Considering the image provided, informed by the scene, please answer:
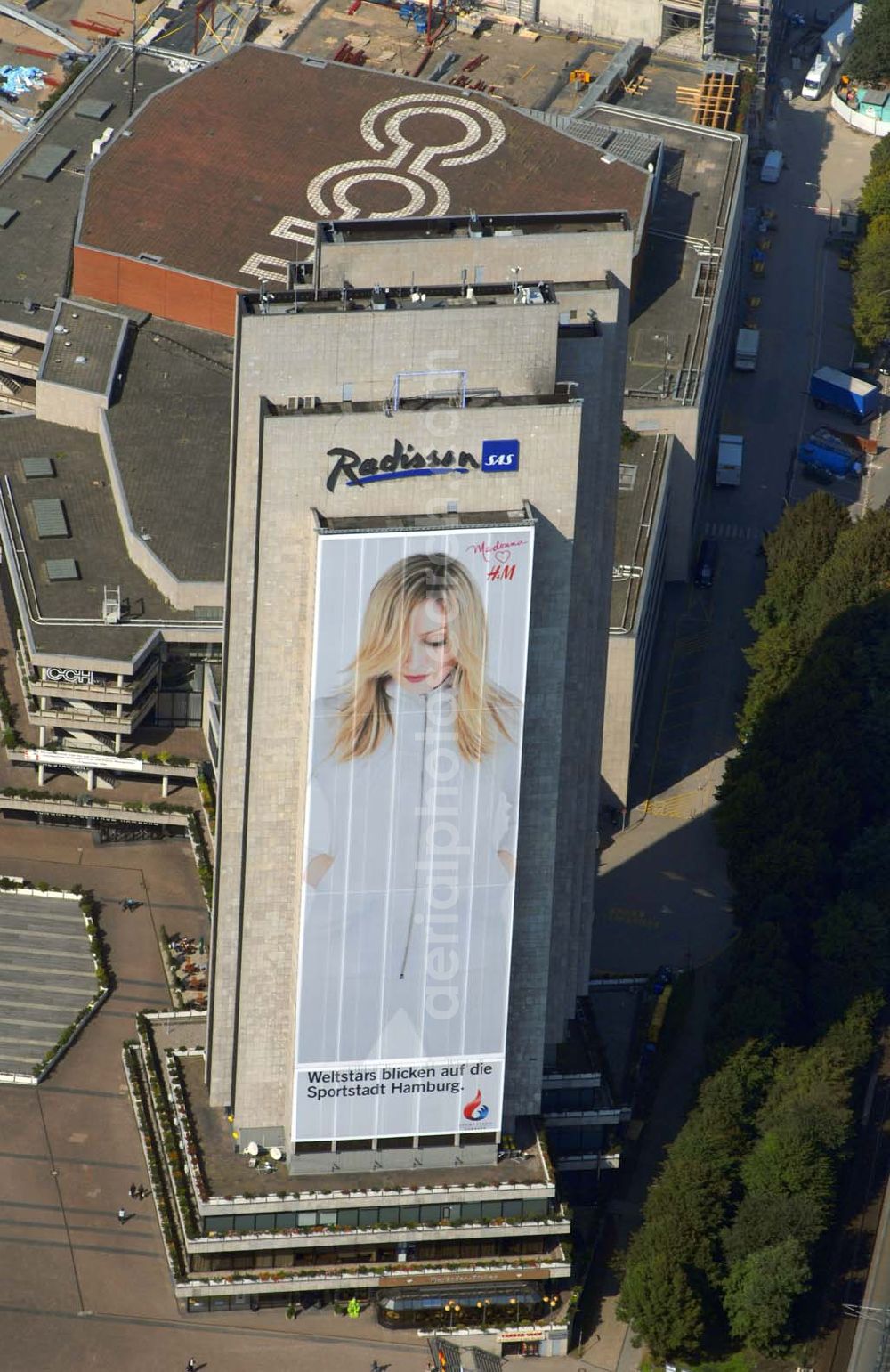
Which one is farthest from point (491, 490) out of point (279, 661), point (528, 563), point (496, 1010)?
point (496, 1010)

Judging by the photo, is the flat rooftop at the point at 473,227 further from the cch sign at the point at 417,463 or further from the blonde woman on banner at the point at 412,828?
the blonde woman on banner at the point at 412,828

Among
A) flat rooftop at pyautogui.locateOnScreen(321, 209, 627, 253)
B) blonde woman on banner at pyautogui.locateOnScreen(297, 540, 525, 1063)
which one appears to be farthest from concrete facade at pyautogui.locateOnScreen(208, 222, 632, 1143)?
flat rooftop at pyautogui.locateOnScreen(321, 209, 627, 253)

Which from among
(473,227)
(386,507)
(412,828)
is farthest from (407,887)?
(473,227)

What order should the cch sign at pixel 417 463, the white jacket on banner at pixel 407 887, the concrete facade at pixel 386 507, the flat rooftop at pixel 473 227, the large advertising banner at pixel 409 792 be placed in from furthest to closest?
the flat rooftop at pixel 473 227 < the white jacket on banner at pixel 407 887 < the large advertising banner at pixel 409 792 < the cch sign at pixel 417 463 < the concrete facade at pixel 386 507

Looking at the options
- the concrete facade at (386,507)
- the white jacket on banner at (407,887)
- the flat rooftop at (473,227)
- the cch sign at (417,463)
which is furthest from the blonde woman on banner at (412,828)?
the flat rooftop at (473,227)

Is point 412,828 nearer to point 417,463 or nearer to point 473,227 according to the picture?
point 417,463

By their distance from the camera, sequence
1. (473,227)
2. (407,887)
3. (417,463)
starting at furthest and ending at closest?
(407,887)
(473,227)
(417,463)
